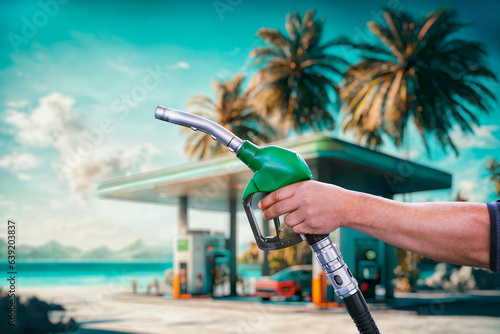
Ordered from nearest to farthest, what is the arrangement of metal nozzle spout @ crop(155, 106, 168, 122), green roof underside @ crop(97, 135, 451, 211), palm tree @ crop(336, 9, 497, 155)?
metal nozzle spout @ crop(155, 106, 168, 122) < green roof underside @ crop(97, 135, 451, 211) < palm tree @ crop(336, 9, 497, 155)

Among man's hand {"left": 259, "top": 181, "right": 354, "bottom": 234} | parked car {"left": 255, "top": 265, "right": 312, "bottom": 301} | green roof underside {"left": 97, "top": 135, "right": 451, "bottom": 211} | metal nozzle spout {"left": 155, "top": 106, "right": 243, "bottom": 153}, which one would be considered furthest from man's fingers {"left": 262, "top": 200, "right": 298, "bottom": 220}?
parked car {"left": 255, "top": 265, "right": 312, "bottom": 301}

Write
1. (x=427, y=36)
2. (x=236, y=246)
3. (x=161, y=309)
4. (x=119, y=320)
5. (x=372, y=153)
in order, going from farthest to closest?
(x=427, y=36), (x=236, y=246), (x=161, y=309), (x=372, y=153), (x=119, y=320)

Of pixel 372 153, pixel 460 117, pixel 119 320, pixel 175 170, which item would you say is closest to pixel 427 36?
pixel 460 117

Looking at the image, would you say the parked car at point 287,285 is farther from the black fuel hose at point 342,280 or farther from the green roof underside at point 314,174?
the black fuel hose at point 342,280

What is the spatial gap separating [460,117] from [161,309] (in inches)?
764

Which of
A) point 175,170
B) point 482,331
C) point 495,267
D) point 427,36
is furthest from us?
point 427,36

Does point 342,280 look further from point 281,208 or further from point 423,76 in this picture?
point 423,76

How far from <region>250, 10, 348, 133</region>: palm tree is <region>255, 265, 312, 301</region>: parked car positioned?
14.0 meters

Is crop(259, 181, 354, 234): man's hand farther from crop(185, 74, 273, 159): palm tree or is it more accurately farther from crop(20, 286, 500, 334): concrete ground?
crop(185, 74, 273, 159): palm tree

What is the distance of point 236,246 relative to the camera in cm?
2162

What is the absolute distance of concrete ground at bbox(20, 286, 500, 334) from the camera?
1142 centimetres

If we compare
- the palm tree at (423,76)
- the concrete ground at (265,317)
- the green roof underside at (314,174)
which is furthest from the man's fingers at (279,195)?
the palm tree at (423,76)

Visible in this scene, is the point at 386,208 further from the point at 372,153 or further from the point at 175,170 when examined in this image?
the point at 175,170

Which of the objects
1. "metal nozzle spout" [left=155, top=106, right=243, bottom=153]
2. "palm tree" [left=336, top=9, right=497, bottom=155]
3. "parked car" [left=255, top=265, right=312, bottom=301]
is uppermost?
"palm tree" [left=336, top=9, right=497, bottom=155]
